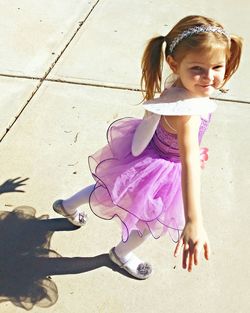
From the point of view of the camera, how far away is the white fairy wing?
191cm

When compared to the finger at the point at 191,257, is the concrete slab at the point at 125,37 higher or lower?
higher

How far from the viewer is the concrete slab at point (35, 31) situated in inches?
156

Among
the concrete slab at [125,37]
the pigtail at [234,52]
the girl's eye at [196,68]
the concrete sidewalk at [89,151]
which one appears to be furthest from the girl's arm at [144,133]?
the concrete slab at [125,37]

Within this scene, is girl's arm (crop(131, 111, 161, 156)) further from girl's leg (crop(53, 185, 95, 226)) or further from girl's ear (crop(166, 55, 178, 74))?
girl's leg (crop(53, 185, 95, 226))

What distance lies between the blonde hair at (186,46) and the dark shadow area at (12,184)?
114 centimetres

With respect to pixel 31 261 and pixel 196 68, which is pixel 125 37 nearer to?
pixel 31 261

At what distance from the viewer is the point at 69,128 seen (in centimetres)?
340

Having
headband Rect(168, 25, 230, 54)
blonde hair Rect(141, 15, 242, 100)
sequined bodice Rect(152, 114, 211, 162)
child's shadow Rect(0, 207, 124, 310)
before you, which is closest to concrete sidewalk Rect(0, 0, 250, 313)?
child's shadow Rect(0, 207, 124, 310)

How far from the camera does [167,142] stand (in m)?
2.18

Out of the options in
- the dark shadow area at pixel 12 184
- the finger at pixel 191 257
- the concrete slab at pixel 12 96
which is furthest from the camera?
the concrete slab at pixel 12 96

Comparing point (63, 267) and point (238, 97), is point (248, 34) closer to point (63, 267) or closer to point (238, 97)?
point (238, 97)

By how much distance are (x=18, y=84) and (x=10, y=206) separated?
123cm

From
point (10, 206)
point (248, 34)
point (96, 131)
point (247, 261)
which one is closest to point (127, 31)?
point (248, 34)

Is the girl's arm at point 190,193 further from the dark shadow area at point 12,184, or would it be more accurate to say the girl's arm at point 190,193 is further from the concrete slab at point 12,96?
the concrete slab at point 12,96
